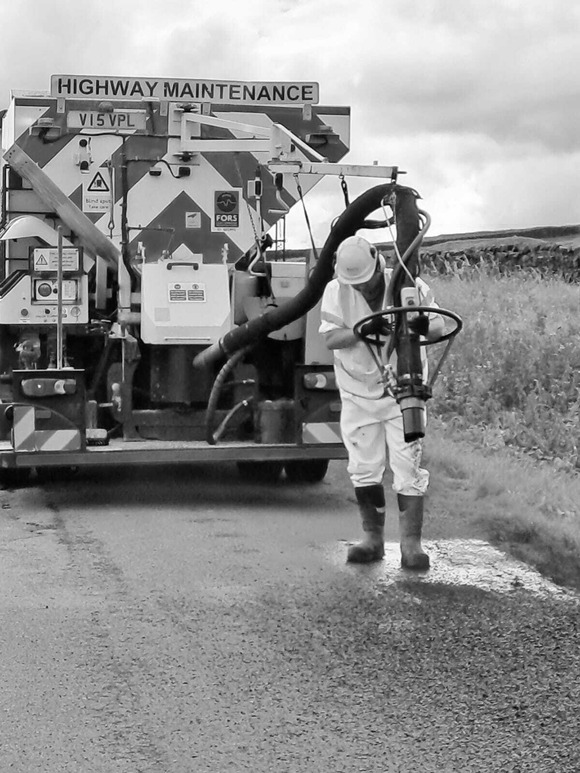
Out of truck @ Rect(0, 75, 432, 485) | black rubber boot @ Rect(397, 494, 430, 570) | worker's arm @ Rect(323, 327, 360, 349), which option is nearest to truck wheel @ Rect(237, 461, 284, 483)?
truck @ Rect(0, 75, 432, 485)

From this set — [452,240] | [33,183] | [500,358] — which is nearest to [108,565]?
[33,183]

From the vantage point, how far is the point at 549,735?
3.69 m

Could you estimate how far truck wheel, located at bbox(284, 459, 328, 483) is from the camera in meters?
9.11

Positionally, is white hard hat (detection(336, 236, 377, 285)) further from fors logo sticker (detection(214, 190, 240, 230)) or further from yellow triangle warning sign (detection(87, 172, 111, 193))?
yellow triangle warning sign (detection(87, 172, 111, 193))

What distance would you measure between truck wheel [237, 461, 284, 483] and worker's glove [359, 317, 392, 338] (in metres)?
3.28

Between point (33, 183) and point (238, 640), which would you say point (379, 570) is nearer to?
point (238, 640)

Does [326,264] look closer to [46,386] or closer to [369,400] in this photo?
[369,400]

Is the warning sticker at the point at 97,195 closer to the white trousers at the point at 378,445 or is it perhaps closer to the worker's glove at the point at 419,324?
the white trousers at the point at 378,445

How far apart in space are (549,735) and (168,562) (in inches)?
113

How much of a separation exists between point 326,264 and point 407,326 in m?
1.56

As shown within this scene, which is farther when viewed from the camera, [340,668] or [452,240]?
[452,240]

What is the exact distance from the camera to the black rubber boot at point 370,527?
Result: 622 centimetres

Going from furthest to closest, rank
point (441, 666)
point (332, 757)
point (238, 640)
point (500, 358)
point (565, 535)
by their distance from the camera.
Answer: point (500, 358) < point (565, 535) < point (238, 640) < point (441, 666) < point (332, 757)

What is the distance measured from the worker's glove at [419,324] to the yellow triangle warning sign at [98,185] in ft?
12.5
